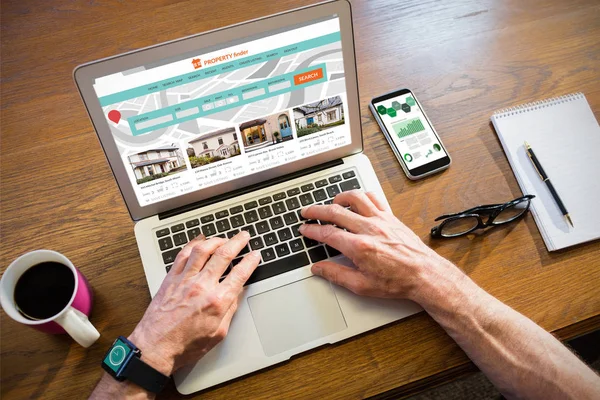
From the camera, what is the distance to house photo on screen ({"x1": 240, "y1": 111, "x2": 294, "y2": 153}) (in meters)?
0.85

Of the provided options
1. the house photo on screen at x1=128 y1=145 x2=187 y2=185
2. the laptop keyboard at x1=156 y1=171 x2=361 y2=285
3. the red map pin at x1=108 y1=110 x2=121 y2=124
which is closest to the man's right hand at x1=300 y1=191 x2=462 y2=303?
the laptop keyboard at x1=156 y1=171 x2=361 y2=285

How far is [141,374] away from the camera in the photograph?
0.74 m

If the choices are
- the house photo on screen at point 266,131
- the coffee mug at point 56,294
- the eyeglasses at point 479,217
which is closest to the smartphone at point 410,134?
the eyeglasses at point 479,217

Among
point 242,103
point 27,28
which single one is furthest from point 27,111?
point 242,103

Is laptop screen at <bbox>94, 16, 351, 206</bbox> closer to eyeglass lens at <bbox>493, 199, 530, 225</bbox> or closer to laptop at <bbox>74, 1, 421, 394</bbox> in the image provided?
laptop at <bbox>74, 1, 421, 394</bbox>

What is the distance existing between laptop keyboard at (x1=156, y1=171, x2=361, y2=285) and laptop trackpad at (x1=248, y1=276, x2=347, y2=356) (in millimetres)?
39

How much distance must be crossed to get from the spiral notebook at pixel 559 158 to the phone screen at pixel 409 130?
15 centimetres

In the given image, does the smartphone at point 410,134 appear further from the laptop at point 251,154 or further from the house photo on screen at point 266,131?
the house photo on screen at point 266,131

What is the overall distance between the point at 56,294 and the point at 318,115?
1.75 feet

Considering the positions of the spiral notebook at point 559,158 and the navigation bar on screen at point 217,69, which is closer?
the navigation bar on screen at point 217,69

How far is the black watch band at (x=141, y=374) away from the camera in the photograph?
73 cm

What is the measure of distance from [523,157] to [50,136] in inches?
38.1

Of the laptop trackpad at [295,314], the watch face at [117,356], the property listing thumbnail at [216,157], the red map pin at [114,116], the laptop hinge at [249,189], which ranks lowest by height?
the laptop trackpad at [295,314]

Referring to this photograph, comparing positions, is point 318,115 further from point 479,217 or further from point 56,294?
point 56,294
